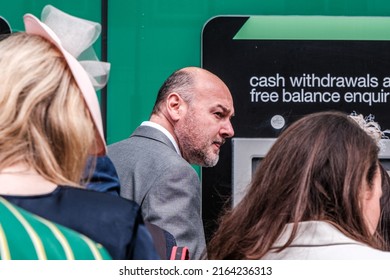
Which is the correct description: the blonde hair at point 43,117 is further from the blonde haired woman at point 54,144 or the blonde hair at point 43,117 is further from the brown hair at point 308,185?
the brown hair at point 308,185

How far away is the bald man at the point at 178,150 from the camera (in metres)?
2.76

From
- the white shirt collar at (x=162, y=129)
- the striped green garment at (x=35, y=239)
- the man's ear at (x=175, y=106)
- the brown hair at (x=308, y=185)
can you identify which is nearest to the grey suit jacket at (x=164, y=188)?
the white shirt collar at (x=162, y=129)

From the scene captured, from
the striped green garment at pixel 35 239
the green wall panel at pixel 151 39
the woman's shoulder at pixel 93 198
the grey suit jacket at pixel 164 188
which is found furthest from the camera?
the green wall panel at pixel 151 39

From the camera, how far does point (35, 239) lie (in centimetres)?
A: 131

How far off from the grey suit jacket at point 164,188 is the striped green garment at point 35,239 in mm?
1356

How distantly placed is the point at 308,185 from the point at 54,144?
60 centimetres

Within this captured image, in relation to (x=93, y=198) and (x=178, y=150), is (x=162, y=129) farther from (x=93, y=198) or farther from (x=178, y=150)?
(x=93, y=198)

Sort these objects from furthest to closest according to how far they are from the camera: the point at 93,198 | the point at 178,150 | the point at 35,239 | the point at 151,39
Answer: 1. the point at 151,39
2. the point at 178,150
3. the point at 93,198
4. the point at 35,239

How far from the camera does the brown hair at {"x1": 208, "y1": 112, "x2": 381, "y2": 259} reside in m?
1.84

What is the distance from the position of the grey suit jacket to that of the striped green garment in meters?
1.36

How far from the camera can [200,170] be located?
3.54m

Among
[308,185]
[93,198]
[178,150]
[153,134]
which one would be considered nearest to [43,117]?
[93,198]

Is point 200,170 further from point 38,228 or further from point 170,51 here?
point 38,228

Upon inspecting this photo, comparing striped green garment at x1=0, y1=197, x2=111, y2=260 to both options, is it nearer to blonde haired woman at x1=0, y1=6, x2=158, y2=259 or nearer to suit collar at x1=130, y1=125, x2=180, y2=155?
blonde haired woman at x1=0, y1=6, x2=158, y2=259
